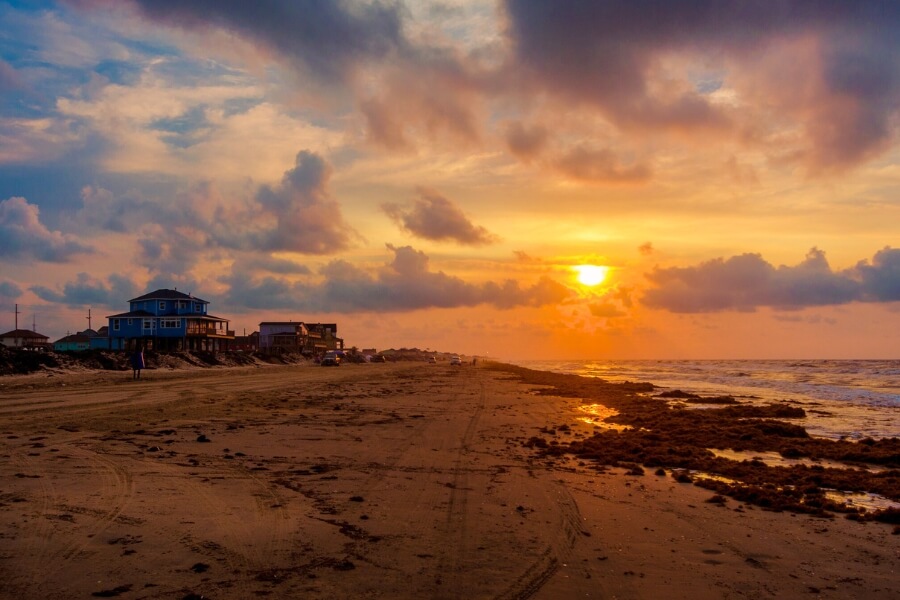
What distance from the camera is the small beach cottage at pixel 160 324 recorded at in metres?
82.2

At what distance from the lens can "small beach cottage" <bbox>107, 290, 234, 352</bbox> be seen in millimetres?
82188

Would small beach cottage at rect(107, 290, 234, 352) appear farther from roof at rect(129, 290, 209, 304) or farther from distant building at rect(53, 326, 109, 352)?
distant building at rect(53, 326, 109, 352)

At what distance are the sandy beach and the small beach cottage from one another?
7423 cm

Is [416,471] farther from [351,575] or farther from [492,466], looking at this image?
[351,575]

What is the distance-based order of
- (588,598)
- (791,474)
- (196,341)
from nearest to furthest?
(588,598) < (791,474) < (196,341)

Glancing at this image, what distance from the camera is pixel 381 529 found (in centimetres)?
785

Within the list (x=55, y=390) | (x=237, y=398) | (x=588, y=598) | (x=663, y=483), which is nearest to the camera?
(x=588, y=598)

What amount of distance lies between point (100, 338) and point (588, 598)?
404ft

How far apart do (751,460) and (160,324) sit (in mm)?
83169

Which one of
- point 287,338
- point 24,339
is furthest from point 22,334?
point 287,338

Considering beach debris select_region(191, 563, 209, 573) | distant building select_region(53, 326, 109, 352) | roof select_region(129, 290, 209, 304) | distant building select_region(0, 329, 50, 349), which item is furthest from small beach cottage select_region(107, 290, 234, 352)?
beach debris select_region(191, 563, 209, 573)

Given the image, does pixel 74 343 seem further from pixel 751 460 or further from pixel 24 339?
pixel 751 460

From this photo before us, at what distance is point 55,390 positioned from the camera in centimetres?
3111

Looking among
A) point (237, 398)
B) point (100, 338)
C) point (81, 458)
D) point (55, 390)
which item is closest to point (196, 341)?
point (100, 338)
